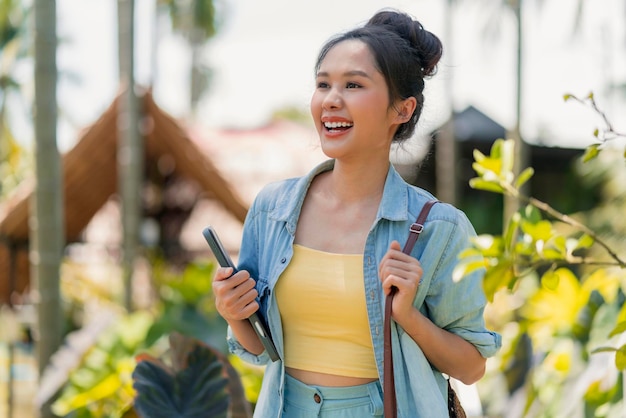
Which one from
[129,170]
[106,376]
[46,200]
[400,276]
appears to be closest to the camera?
[400,276]

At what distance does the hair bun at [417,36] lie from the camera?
2.03 metres

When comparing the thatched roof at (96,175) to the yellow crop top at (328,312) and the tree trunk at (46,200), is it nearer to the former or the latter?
the tree trunk at (46,200)

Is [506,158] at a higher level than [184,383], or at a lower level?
higher

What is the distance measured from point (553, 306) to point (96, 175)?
571 centimetres

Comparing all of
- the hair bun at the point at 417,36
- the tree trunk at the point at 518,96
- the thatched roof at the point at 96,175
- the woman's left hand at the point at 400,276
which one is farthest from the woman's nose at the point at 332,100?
the thatched roof at the point at 96,175

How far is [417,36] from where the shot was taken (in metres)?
2.03

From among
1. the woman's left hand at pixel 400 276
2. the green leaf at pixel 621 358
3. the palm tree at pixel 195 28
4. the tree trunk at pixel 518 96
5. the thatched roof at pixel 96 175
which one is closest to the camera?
Result: the woman's left hand at pixel 400 276

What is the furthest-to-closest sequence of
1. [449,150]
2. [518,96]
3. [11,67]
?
[11,67]
[449,150]
[518,96]

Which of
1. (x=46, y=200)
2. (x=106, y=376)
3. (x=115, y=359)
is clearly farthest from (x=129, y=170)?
(x=106, y=376)

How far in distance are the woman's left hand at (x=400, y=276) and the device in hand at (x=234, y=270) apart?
12.2 inches

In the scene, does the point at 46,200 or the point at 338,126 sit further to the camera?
the point at 46,200

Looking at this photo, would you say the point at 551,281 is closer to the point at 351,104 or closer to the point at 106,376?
the point at 351,104

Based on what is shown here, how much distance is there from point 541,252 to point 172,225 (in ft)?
30.2

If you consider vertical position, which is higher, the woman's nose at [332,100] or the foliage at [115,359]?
the woman's nose at [332,100]
